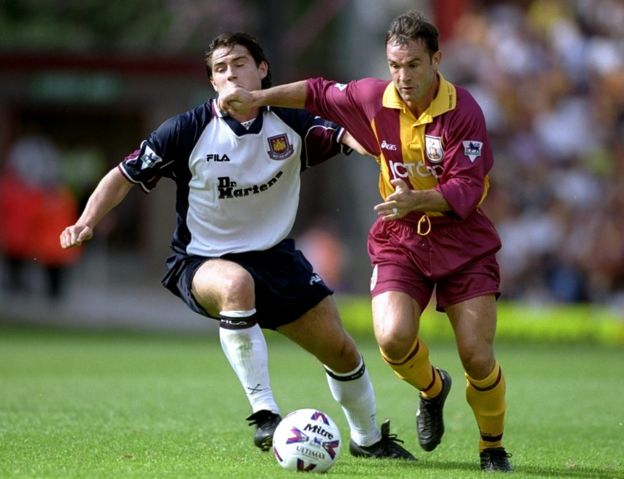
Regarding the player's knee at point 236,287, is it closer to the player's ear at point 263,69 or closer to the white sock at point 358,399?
the white sock at point 358,399

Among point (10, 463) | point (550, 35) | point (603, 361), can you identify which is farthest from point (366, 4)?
point (10, 463)

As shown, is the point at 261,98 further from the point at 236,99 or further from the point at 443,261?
the point at 443,261

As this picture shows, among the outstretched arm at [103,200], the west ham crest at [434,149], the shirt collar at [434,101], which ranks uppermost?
the shirt collar at [434,101]

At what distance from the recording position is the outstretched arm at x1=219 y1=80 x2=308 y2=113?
691 cm

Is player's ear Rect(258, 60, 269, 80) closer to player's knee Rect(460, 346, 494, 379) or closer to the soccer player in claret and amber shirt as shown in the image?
the soccer player in claret and amber shirt

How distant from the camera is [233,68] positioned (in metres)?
7.19

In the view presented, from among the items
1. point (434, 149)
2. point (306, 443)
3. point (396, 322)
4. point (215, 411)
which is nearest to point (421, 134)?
point (434, 149)

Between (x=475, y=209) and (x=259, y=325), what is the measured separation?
1400mm

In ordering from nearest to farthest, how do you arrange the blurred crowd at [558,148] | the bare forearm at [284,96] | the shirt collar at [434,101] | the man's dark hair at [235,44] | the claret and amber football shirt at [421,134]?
the claret and amber football shirt at [421,134], the shirt collar at [434,101], the bare forearm at [284,96], the man's dark hair at [235,44], the blurred crowd at [558,148]

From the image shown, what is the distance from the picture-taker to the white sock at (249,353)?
273 inches

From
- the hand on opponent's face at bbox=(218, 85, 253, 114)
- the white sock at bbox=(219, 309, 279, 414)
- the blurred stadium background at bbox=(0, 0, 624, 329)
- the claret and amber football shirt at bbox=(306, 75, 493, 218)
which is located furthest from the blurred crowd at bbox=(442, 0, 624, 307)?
the hand on opponent's face at bbox=(218, 85, 253, 114)

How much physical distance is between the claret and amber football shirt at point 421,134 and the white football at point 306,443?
130 cm

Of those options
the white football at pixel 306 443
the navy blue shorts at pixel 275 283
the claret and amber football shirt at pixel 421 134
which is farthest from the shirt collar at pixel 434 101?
the white football at pixel 306 443

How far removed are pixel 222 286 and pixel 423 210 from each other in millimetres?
1201
